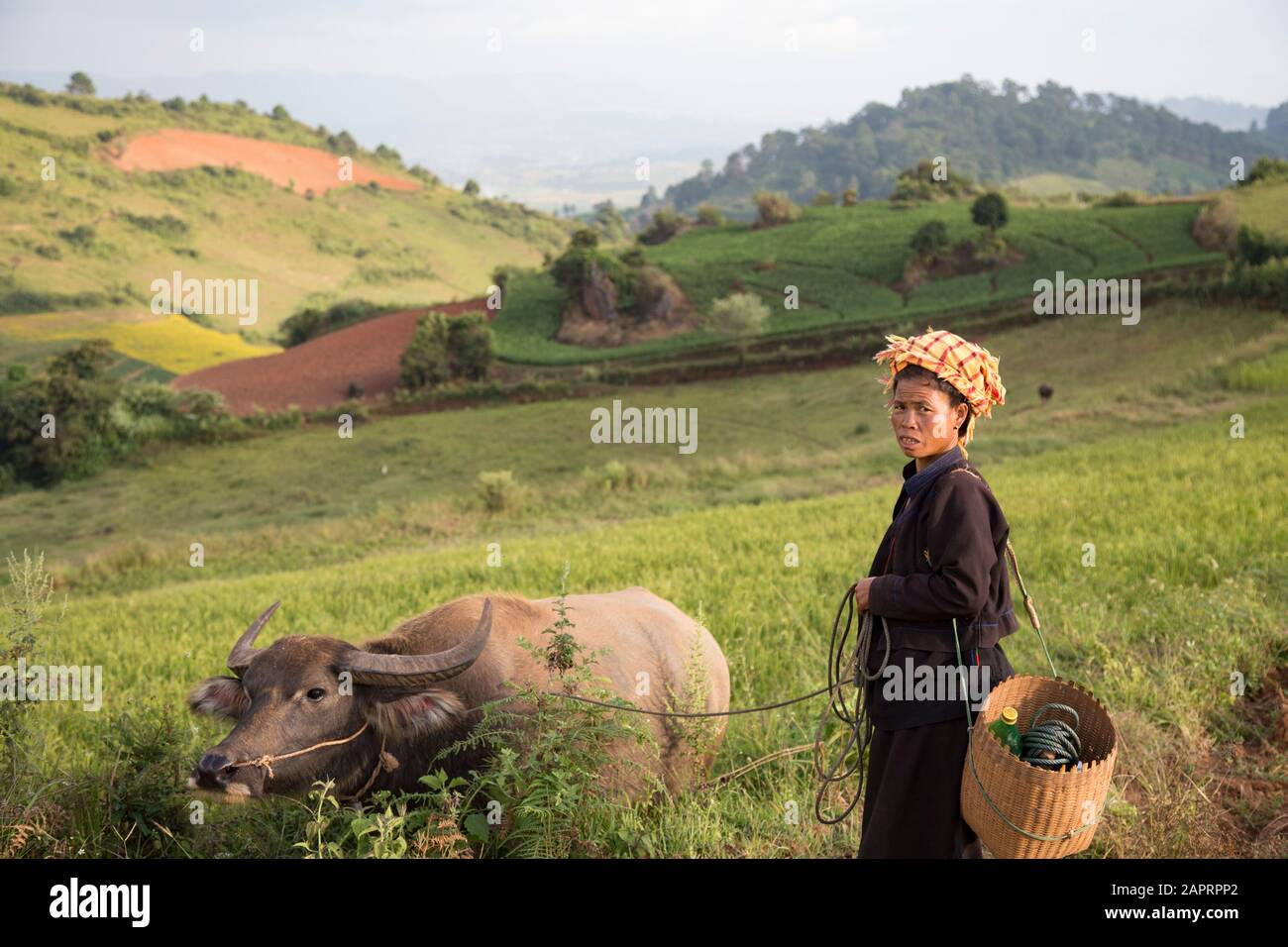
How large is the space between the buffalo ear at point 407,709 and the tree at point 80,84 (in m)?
111

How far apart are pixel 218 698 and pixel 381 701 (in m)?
0.76

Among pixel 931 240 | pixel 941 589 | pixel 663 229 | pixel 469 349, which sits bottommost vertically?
pixel 941 589

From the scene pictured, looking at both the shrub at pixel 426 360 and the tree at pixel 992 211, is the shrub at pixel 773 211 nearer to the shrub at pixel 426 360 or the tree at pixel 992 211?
the tree at pixel 992 211

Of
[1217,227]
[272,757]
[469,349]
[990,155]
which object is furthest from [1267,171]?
[990,155]

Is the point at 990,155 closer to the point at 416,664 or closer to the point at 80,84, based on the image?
the point at 80,84

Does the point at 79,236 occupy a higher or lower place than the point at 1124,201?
lower

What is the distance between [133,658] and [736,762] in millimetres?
6032

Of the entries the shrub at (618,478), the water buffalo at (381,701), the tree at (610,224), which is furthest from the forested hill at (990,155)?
the water buffalo at (381,701)

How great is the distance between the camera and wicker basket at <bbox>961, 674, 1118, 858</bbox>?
116 inches

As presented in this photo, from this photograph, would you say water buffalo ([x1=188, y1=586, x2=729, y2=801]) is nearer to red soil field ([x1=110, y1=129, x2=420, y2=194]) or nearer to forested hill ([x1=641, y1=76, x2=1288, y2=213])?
red soil field ([x1=110, y1=129, x2=420, y2=194])

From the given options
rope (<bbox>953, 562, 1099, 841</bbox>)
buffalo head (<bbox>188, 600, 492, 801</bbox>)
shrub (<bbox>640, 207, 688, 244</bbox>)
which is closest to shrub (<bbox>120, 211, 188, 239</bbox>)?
shrub (<bbox>640, 207, 688, 244</bbox>)

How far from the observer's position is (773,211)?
65250 millimetres

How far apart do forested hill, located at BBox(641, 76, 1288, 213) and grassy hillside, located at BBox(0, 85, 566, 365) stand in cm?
7661

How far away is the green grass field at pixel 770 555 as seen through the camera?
16.4ft
